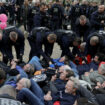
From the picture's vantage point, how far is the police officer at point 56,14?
7.45 meters

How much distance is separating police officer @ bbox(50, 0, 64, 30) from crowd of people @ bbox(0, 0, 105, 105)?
71 cm

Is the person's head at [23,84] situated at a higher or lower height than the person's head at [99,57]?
higher

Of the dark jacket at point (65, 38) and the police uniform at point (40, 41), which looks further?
the dark jacket at point (65, 38)

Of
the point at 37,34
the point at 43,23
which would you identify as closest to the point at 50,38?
the point at 37,34

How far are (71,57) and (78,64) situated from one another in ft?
0.71

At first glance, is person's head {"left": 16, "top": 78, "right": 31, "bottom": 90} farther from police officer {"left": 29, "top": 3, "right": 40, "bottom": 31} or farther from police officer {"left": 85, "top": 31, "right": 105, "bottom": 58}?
police officer {"left": 29, "top": 3, "right": 40, "bottom": 31}

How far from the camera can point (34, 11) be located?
729 centimetres

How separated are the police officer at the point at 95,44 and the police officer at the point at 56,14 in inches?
125

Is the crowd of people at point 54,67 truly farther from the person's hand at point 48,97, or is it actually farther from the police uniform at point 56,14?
the police uniform at point 56,14

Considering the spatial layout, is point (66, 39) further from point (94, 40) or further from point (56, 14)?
point (56, 14)

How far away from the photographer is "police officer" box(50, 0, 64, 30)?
745 centimetres

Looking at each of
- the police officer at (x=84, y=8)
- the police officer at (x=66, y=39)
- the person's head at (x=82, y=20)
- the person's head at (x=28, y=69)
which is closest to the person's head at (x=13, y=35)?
the person's head at (x=28, y=69)

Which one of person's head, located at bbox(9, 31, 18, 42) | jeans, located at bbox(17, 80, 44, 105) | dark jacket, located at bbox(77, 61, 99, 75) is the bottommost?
dark jacket, located at bbox(77, 61, 99, 75)

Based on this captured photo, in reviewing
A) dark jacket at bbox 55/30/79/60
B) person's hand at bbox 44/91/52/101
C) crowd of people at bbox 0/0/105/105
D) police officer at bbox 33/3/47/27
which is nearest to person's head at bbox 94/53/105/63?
crowd of people at bbox 0/0/105/105
